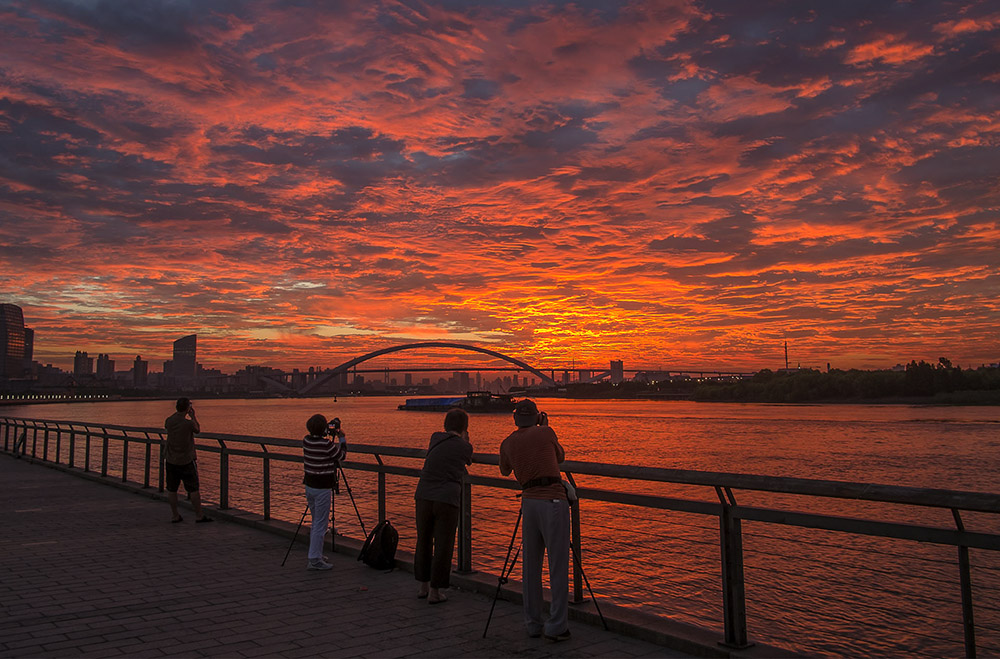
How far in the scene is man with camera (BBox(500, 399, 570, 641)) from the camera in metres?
5.92

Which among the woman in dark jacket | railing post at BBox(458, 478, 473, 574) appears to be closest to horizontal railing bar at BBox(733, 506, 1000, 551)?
the woman in dark jacket

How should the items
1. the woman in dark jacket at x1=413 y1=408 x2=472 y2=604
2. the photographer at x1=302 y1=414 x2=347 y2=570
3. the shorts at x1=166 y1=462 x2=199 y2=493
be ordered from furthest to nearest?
the shorts at x1=166 y1=462 x2=199 y2=493
the photographer at x1=302 y1=414 x2=347 y2=570
the woman in dark jacket at x1=413 y1=408 x2=472 y2=604

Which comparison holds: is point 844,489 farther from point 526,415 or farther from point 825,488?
point 526,415

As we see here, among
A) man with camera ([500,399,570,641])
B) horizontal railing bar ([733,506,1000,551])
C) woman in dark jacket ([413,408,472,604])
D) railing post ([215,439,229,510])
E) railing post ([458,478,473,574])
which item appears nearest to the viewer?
horizontal railing bar ([733,506,1000,551])

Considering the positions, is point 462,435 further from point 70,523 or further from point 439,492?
point 70,523

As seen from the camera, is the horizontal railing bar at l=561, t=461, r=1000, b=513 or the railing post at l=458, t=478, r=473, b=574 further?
the railing post at l=458, t=478, r=473, b=574

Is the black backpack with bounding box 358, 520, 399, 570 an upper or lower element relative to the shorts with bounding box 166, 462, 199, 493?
lower

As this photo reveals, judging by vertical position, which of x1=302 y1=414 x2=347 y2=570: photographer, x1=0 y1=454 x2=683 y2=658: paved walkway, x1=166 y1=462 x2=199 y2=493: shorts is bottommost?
x1=0 y1=454 x2=683 y2=658: paved walkway

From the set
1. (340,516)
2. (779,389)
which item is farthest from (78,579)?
(779,389)

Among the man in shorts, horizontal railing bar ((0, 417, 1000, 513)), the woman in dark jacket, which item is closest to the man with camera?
horizontal railing bar ((0, 417, 1000, 513))

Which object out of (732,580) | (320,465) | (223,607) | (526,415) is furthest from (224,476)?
(732,580)

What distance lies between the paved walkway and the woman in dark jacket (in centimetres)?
37

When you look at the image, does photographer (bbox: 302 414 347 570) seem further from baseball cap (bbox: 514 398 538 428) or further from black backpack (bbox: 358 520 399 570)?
baseball cap (bbox: 514 398 538 428)

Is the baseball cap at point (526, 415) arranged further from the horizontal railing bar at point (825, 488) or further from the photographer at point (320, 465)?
the photographer at point (320, 465)
